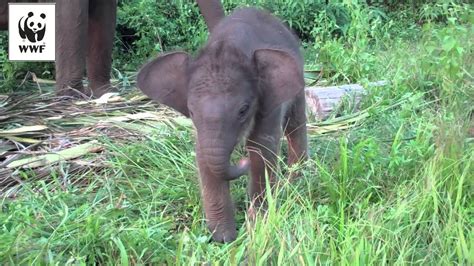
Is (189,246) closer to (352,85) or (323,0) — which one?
(352,85)

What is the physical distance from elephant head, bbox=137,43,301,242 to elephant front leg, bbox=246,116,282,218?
124 mm

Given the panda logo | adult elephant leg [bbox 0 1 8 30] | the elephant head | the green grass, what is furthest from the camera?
adult elephant leg [bbox 0 1 8 30]

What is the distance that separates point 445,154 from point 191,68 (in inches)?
46.2

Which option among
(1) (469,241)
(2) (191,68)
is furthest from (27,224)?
(1) (469,241)

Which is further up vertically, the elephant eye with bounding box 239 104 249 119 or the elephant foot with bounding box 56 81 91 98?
the elephant eye with bounding box 239 104 249 119

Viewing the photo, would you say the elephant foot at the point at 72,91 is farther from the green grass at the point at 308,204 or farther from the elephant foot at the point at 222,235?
the elephant foot at the point at 222,235

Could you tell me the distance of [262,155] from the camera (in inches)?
135

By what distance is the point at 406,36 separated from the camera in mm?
7582

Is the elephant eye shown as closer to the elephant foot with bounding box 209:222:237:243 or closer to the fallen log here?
the elephant foot with bounding box 209:222:237:243

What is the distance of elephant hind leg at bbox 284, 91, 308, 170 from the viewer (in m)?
4.03

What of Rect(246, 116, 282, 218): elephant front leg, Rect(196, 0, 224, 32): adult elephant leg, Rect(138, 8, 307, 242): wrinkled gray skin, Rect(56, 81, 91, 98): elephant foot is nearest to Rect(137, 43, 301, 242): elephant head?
Rect(138, 8, 307, 242): wrinkled gray skin

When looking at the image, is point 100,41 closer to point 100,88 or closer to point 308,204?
point 100,88

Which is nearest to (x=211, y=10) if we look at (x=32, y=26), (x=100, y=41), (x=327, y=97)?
(x=327, y=97)

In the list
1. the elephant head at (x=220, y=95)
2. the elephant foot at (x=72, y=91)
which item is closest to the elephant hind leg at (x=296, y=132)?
the elephant head at (x=220, y=95)
